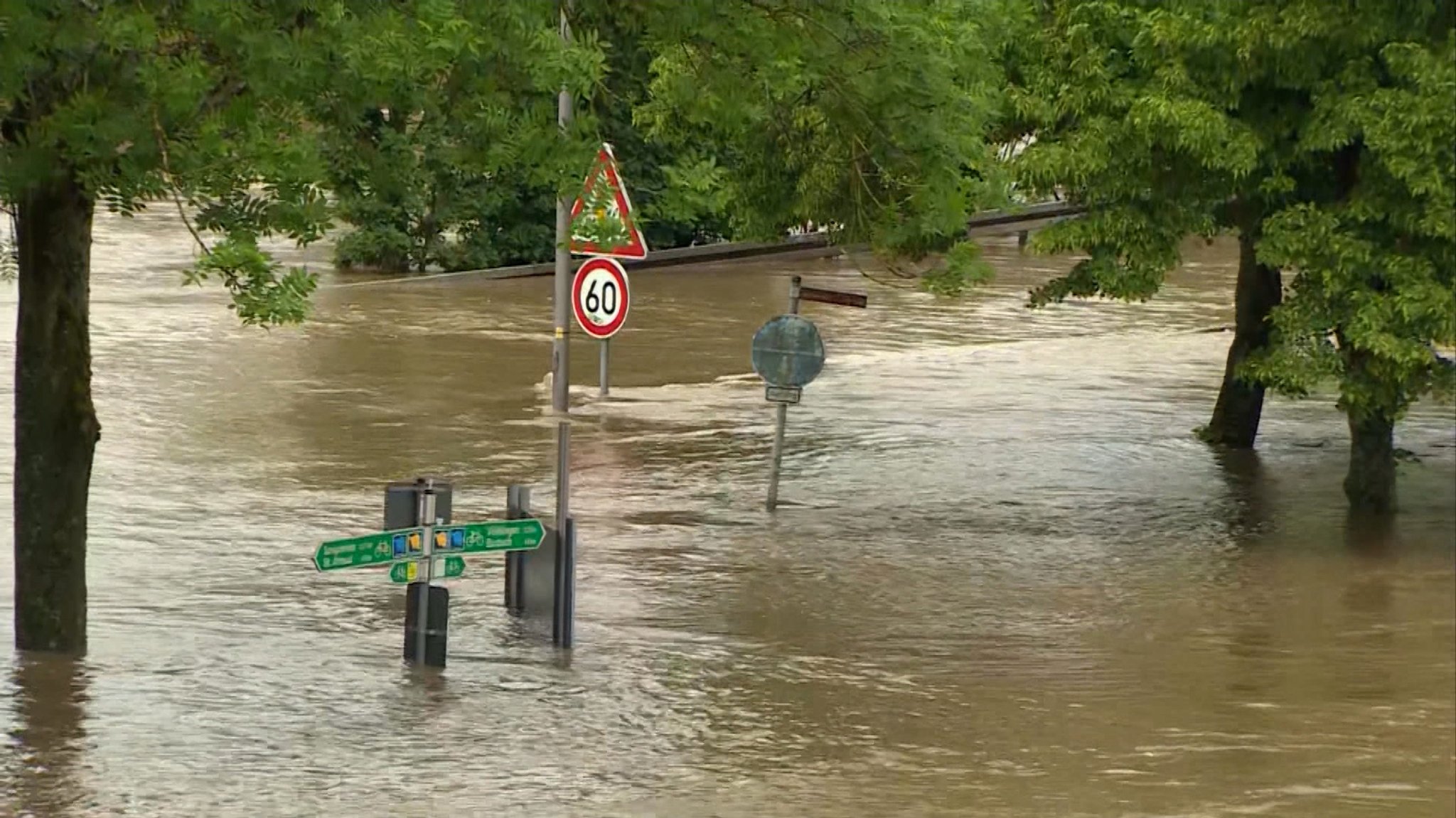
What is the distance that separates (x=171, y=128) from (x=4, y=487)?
8.96m

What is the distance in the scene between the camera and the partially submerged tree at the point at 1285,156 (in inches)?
597

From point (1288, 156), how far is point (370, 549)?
295 inches

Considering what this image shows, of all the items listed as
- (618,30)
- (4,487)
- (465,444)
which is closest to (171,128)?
(618,30)

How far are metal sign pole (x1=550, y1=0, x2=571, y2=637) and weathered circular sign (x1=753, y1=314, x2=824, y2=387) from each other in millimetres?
1614

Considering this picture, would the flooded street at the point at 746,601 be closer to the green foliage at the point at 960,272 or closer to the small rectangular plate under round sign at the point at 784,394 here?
the small rectangular plate under round sign at the point at 784,394

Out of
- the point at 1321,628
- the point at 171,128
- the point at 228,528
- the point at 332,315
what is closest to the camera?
the point at 171,128

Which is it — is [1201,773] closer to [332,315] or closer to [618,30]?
[618,30]

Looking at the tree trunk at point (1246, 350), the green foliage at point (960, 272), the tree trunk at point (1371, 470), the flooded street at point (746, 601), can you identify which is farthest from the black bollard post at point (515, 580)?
the tree trunk at point (1246, 350)

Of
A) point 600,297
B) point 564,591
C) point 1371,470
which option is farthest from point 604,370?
point 564,591

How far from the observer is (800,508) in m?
17.4

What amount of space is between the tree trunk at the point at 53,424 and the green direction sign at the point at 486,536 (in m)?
1.64

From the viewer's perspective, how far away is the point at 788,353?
16.9 meters

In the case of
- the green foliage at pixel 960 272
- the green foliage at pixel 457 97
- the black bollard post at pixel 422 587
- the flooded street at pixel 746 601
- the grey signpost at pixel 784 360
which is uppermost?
the green foliage at pixel 457 97

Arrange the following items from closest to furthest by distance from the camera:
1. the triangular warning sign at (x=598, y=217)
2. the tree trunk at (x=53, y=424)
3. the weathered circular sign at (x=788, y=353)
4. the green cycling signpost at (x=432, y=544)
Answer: the triangular warning sign at (x=598, y=217)
the tree trunk at (x=53, y=424)
the green cycling signpost at (x=432, y=544)
the weathered circular sign at (x=788, y=353)
